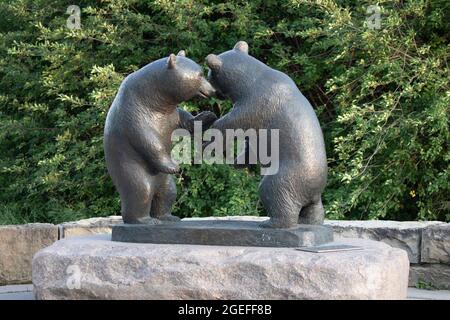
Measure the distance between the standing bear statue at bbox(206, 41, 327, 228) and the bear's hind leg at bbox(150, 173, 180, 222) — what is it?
531 mm

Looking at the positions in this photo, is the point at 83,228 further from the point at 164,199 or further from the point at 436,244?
the point at 436,244

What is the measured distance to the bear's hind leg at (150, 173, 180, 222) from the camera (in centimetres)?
434

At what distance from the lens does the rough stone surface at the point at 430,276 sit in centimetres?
497

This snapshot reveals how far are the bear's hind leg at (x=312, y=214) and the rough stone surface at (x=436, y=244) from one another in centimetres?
120

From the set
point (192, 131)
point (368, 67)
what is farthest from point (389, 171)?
point (192, 131)

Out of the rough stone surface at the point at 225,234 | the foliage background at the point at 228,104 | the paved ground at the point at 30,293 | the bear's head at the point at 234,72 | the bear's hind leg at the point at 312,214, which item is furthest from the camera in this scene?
the foliage background at the point at 228,104

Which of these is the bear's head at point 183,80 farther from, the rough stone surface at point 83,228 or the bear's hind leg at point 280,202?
the rough stone surface at point 83,228

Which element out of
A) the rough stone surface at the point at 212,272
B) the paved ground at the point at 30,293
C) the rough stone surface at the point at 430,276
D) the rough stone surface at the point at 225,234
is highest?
the rough stone surface at the point at 225,234

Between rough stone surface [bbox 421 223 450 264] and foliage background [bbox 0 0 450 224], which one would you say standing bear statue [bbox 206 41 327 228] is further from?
foliage background [bbox 0 0 450 224]

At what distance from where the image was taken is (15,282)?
528 centimetres

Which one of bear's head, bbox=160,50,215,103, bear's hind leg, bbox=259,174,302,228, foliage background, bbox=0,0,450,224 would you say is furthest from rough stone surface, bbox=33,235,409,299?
foliage background, bbox=0,0,450,224

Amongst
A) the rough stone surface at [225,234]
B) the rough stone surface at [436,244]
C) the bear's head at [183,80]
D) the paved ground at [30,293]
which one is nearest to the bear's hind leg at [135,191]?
the rough stone surface at [225,234]

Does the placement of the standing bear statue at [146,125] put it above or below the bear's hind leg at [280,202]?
above

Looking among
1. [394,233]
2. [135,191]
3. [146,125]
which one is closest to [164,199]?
[135,191]
